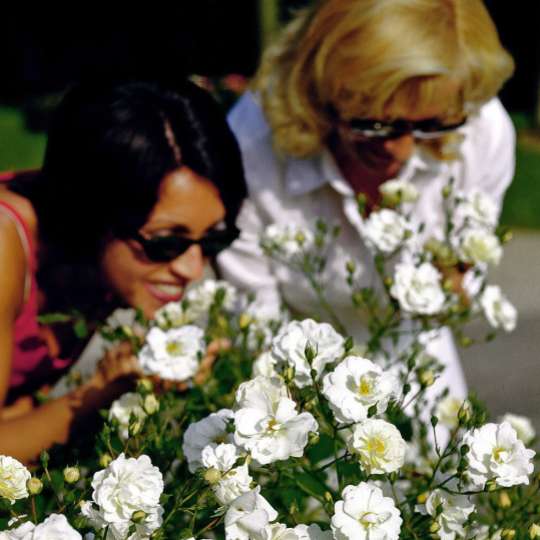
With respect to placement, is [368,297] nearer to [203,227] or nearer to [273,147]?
[203,227]

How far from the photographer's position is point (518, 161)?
9.23m

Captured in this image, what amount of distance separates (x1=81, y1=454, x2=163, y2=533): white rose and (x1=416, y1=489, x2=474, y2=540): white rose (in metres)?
0.33

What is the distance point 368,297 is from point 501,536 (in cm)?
66

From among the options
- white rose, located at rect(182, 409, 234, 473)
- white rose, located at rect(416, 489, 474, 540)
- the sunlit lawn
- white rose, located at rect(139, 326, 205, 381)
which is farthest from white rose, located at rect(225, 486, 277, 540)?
the sunlit lawn

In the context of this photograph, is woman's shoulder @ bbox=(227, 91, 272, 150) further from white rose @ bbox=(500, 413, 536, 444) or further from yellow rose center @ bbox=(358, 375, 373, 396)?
yellow rose center @ bbox=(358, 375, 373, 396)

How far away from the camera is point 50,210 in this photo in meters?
1.90

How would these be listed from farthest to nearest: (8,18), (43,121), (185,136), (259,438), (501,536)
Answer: (8,18)
(43,121)
(185,136)
(501,536)
(259,438)

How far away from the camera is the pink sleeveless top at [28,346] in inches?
73.4

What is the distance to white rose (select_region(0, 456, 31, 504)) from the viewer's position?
1.05 meters

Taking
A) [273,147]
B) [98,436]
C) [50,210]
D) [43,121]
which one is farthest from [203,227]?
[43,121]

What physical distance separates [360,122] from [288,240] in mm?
355

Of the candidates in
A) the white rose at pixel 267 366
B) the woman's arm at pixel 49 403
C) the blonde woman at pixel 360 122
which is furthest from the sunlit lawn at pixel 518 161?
the white rose at pixel 267 366

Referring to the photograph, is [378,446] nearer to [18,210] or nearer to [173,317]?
[173,317]

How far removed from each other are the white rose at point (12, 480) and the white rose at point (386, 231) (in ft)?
3.08
